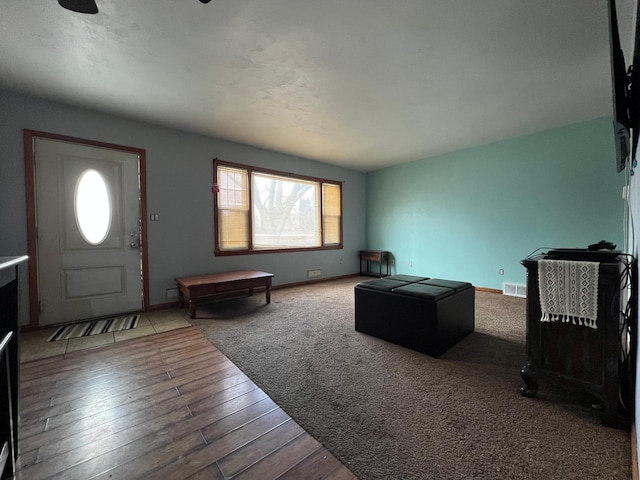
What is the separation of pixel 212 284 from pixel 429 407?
277cm

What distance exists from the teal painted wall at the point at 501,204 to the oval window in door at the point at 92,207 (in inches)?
205

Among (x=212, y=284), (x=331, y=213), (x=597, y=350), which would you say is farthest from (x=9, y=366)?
(x=331, y=213)

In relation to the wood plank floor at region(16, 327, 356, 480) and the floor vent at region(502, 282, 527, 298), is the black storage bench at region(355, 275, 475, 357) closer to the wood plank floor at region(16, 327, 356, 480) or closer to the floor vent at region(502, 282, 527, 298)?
the wood plank floor at region(16, 327, 356, 480)

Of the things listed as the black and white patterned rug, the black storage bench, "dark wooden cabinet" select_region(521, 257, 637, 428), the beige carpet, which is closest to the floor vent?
the beige carpet

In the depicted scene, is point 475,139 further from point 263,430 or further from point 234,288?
point 263,430

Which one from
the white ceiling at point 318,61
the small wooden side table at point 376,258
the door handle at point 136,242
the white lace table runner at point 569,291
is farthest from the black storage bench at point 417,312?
the small wooden side table at point 376,258

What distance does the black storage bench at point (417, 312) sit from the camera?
2.20 m

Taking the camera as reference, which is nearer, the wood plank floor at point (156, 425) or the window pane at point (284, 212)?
the wood plank floor at point (156, 425)

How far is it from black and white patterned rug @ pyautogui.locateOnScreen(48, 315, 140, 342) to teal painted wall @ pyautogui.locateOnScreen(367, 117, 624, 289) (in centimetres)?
504

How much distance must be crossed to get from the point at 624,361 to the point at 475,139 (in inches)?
149

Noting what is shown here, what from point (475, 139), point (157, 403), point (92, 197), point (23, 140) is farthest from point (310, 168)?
point (157, 403)

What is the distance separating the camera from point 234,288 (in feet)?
11.6

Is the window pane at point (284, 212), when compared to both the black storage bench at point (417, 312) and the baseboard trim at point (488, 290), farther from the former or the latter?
the baseboard trim at point (488, 290)

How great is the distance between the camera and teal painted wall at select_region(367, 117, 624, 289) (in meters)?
3.56
